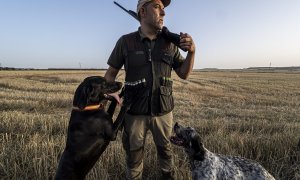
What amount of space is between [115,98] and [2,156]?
2495 mm

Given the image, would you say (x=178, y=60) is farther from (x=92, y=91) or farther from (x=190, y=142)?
(x=92, y=91)

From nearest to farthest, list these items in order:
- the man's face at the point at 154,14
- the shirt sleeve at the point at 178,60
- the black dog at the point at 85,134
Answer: the black dog at the point at 85,134
the man's face at the point at 154,14
the shirt sleeve at the point at 178,60

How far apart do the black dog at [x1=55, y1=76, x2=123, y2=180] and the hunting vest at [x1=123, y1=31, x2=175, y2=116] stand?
1.68 feet

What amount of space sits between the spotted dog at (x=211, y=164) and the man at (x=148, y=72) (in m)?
0.29

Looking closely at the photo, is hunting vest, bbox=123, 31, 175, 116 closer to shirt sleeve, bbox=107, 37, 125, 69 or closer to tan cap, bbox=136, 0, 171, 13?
shirt sleeve, bbox=107, 37, 125, 69

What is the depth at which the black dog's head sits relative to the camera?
423 cm

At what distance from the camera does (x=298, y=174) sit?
17.6 ft

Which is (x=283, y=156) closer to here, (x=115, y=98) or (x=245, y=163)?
(x=245, y=163)

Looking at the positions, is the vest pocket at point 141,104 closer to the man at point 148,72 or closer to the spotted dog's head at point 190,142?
the man at point 148,72

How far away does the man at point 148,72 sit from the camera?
14.9 ft

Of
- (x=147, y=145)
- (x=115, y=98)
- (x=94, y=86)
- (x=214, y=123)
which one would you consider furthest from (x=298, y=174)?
(x=214, y=123)

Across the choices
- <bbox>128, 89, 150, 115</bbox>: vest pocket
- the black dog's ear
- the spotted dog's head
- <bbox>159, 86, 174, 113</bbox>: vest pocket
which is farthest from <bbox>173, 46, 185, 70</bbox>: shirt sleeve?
the black dog's ear

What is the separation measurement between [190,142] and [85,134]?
1.45 meters

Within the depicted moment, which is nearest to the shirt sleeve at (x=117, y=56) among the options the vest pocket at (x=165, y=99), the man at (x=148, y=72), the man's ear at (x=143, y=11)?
the man at (x=148, y=72)
